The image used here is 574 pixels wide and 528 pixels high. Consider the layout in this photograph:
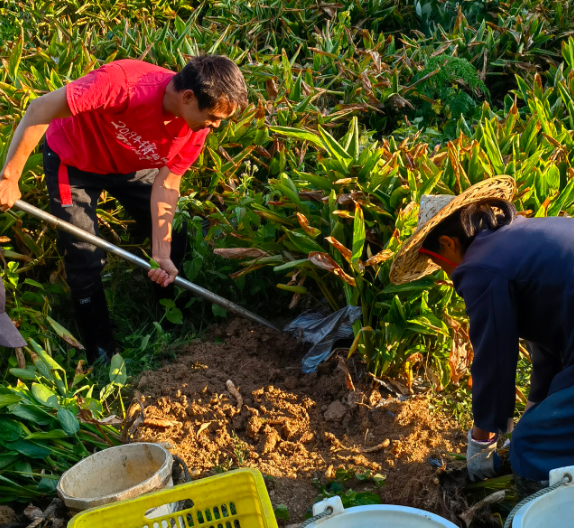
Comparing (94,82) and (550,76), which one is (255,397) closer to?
(94,82)

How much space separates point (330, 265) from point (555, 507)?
144 centimetres

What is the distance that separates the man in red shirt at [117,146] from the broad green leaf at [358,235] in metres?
0.71

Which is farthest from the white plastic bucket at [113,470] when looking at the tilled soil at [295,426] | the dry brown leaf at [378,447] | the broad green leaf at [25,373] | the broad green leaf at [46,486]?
the dry brown leaf at [378,447]

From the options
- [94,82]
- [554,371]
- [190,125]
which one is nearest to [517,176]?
[554,371]

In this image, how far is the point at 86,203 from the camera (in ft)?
10.2

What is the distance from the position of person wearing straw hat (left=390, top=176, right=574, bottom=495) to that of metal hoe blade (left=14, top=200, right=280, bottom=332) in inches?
51.1

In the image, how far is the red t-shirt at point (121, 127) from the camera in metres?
2.65

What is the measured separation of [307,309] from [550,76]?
2901mm

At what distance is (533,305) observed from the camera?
196 centimetres

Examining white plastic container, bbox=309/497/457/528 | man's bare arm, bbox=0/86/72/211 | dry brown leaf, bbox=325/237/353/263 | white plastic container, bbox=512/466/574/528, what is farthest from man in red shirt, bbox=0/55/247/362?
white plastic container, bbox=512/466/574/528

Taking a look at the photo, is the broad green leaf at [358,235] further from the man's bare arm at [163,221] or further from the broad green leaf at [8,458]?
the broad green leaf at [8,458]

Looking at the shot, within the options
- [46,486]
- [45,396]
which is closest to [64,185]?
[45,396]

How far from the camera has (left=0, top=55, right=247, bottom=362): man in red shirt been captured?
2.62 meters

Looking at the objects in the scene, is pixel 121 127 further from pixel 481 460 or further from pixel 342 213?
pixel 481 460
